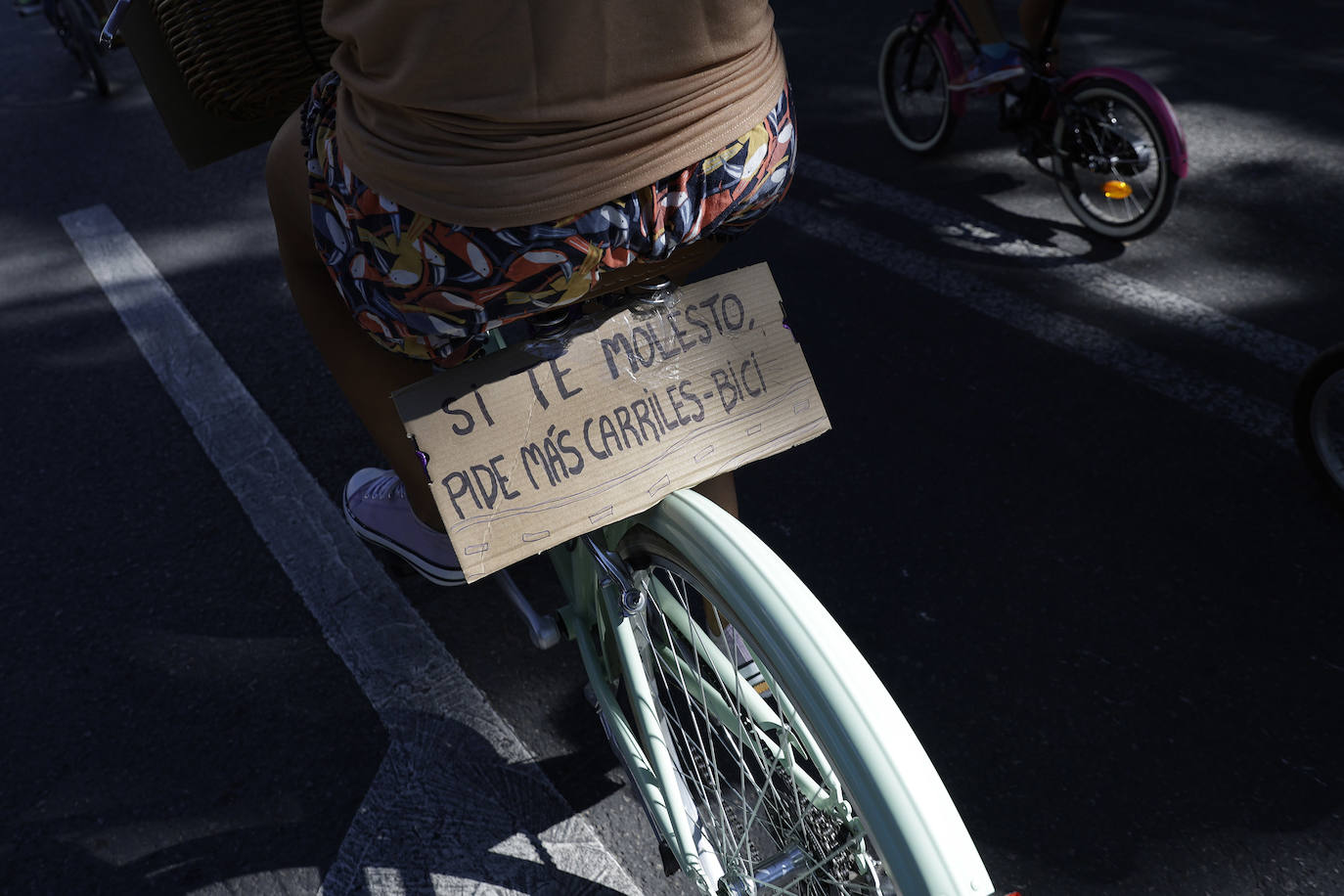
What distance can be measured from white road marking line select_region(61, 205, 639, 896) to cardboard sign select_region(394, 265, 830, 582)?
945 mm

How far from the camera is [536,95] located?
3.80 feet

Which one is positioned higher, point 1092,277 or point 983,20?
point 983,20

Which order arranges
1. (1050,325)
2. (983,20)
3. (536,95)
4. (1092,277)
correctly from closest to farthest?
(536,95) → (1050,325) → (1092,277) → (983,20)

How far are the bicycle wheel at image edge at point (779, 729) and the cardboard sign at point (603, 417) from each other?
0.10 m

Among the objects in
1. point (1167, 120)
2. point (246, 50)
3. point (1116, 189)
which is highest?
point (246, 50)

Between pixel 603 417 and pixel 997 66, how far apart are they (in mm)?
3541

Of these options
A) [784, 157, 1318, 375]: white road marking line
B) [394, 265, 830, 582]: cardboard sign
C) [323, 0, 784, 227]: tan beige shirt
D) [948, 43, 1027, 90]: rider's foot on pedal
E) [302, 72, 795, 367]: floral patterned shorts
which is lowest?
[784, 157, 1318, 375]: white road marking line

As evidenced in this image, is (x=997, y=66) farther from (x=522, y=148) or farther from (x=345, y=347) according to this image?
(x=522, y=148)

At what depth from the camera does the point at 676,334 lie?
4.80ft

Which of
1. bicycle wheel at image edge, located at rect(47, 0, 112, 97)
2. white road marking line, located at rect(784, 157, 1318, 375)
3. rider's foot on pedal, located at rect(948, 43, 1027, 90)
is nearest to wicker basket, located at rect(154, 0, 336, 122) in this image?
Result: white road marking line, located at rect(784, 157, 1318, 375)

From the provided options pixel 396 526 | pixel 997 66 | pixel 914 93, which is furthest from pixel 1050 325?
pixel 396 526

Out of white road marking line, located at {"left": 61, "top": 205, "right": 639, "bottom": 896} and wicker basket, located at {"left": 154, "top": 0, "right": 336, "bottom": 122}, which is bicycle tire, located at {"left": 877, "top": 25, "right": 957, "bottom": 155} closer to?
white road marking line, located at {"left": 61, "top": 205, "right": 639, "bottom": 896}

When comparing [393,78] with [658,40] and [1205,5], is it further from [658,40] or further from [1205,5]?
[1205,5]

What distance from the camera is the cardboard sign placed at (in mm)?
1381
